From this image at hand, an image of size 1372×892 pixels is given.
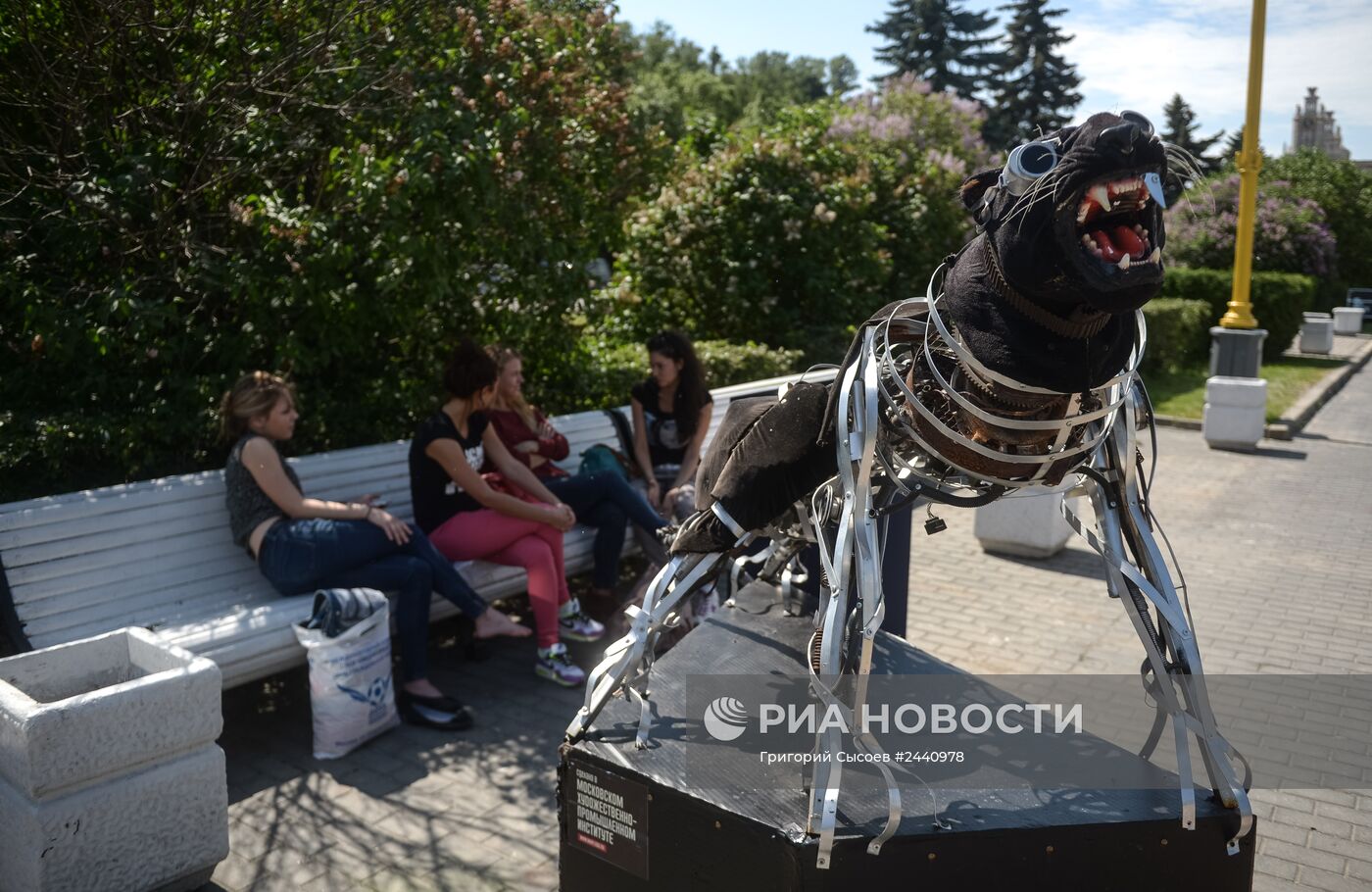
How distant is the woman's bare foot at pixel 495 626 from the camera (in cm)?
557

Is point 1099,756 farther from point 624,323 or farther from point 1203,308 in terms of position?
point 1203,308

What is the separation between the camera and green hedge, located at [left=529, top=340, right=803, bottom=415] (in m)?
8.14

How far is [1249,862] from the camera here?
2955mm

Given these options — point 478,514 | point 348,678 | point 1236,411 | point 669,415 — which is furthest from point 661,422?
point 1236,411

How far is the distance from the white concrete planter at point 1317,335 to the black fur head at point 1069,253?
22.8 meters

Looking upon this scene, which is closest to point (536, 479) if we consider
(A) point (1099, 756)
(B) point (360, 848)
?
(B) point (360, 848)

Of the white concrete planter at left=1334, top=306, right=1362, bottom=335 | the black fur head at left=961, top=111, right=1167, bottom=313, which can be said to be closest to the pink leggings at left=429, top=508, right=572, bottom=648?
the black fur head at left=961, top=111, right=1167, bottom=313

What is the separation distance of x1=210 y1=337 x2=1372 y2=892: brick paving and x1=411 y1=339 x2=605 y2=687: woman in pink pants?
0.80 feet

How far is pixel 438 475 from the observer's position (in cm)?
561

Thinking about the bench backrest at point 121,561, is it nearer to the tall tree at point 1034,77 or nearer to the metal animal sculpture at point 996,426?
the metal animal sculpture at point 996,426

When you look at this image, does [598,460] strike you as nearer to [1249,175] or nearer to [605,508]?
[605,508]

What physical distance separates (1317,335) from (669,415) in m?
20.4

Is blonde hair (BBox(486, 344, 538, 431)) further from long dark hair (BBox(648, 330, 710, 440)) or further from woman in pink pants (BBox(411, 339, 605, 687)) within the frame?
long dark hair (BBox(648, 330, 710, 440))
